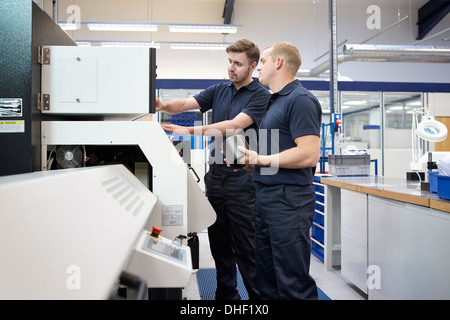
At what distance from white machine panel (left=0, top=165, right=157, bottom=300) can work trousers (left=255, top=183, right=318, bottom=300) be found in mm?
857

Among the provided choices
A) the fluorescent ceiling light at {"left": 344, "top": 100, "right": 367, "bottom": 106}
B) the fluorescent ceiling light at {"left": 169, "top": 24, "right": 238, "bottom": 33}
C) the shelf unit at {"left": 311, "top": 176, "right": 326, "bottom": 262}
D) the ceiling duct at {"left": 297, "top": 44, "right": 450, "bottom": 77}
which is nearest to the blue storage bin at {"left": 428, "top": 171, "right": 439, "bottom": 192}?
the shelf unit at {"left": 311, "top": 176, "right": 326, "bottom": 262}

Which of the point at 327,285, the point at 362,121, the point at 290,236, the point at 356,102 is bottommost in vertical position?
the point at 327,285

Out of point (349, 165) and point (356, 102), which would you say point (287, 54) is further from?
point (356, 102)

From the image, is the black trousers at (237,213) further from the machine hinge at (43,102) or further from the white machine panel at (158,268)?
the white machine panel at (158,268)

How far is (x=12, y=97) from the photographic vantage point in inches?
51.2

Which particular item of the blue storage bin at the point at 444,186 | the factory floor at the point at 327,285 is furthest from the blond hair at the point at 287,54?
the factory floor at the point at 327,285

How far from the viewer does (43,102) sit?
54.4 inches

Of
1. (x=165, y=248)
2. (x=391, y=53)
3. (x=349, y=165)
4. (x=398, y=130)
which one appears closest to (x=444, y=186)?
(x=165, y=248)

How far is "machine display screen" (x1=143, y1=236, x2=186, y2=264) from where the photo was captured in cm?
Result: 91

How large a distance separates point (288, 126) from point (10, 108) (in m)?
1.12

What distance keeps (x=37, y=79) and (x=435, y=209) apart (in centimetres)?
180

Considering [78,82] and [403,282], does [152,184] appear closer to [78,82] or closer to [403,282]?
[78,82]

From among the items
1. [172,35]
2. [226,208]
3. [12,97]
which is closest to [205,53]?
[172,35]

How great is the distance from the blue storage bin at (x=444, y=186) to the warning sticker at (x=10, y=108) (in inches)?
69.9
